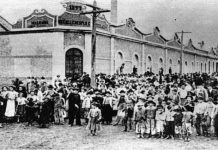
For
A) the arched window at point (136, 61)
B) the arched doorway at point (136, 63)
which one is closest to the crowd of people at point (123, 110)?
the arched doorway at point (136, 63)

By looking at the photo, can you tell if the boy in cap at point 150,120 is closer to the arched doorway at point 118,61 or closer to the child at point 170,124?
the child at point 170,124

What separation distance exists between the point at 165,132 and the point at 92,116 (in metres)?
2.59

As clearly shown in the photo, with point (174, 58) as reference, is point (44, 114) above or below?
below

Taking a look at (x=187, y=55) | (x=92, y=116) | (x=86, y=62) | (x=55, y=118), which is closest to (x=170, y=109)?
(x=92, y=116)

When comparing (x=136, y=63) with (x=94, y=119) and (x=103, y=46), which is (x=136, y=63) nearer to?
(x=103, y=46)

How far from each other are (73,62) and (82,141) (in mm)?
15150

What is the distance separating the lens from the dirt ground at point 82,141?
9.76 m

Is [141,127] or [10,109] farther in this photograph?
[10,109]

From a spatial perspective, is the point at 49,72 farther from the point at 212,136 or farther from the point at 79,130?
the point at 212,136

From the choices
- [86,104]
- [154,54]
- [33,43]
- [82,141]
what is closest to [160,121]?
[82,141]

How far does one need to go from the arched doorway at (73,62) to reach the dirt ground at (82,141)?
12579 mm

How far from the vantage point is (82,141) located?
1049 cm

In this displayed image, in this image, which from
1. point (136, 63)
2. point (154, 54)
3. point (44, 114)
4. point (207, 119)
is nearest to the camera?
point (207, 119)

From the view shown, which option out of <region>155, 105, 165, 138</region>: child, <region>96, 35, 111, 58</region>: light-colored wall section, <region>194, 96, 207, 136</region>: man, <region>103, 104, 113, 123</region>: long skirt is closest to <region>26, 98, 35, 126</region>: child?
<region>103, 104, 113, 123</region>: long skirt
